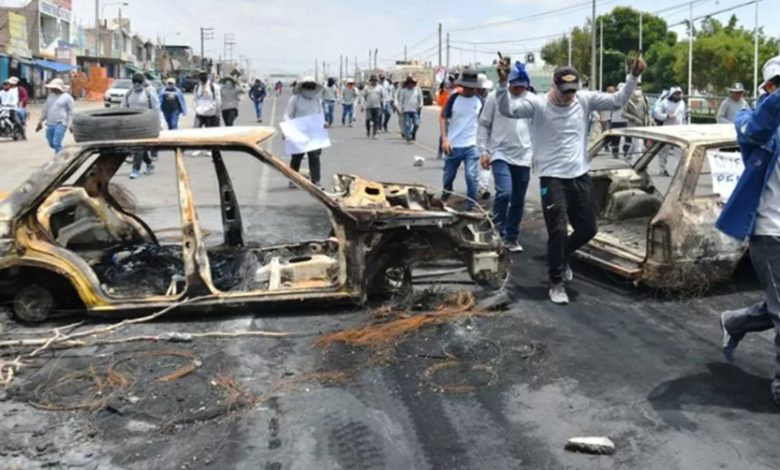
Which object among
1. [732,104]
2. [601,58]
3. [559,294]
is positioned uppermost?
[601,58]

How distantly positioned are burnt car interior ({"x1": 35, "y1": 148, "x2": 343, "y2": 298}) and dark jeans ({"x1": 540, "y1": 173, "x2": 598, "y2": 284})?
166cm

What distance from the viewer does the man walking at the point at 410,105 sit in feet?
67.8

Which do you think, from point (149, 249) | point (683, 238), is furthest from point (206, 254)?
point (683, 238)

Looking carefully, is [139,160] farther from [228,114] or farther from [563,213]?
[563,213]

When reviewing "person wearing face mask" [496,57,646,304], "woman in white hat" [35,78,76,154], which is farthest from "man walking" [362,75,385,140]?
"person wearing face mask" [496,57,646,304]

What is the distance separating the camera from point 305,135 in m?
10.8

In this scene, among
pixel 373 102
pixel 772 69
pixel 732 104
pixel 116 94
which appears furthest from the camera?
pixel 116 94

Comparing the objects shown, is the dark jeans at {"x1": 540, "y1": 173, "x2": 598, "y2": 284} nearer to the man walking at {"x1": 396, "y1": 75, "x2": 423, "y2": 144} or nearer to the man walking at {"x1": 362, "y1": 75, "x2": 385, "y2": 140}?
the man walking at {"x1": 396, "y1": 75, "x2": 423, "y2": 144}

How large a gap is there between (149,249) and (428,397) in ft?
11.0

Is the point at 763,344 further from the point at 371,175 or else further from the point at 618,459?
the point at 371,175

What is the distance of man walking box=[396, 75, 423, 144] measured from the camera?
20656mm

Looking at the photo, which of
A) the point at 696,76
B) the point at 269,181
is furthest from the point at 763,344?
the point at 696,76

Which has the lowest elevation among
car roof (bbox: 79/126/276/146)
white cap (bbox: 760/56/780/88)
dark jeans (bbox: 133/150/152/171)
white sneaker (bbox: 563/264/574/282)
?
white sneaker (bbox: 563/264/574/282)

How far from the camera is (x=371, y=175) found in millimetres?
14570
